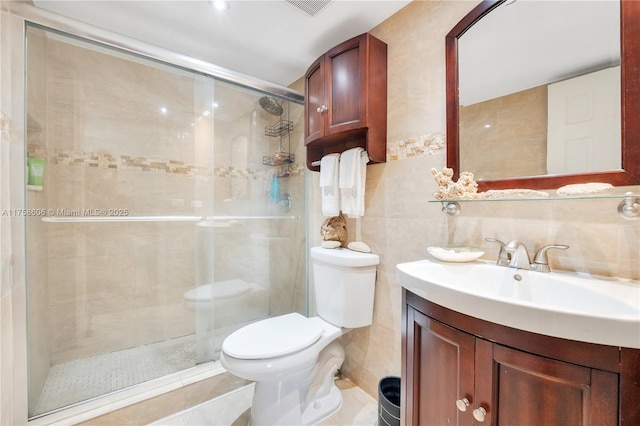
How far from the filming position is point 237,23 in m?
1.51

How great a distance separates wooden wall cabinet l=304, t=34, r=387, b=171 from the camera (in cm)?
138

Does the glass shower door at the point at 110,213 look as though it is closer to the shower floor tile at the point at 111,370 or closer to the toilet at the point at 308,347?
the shower floor tile at the point at 111,370

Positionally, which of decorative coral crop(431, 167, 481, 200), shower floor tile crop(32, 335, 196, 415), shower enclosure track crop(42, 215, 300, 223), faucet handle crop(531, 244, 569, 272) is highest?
decorative coral crop(431, 167, 481, 200)

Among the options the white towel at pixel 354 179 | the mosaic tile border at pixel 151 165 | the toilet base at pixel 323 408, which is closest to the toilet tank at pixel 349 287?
the white towel at pixel 354 179

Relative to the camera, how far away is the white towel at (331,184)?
1593mm

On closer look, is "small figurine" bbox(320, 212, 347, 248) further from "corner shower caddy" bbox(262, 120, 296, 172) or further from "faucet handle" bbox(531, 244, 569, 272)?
"faucet handle" bbox(531, 244, 569, 272)

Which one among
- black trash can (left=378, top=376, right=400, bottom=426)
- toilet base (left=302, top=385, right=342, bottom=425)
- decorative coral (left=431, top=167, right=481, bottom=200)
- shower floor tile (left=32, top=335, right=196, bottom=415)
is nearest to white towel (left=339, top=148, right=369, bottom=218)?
decorative coral (left=431, top=167, right=481, bottom=200)

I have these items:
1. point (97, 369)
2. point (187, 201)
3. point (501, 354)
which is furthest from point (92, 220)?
point (501, 354)

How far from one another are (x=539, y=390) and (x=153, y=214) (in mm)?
2280

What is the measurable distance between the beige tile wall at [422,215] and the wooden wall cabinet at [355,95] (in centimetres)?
6

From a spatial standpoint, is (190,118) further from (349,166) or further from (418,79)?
(418,79)

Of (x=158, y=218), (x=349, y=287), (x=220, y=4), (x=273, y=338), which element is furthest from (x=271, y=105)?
(x=273, y=338)

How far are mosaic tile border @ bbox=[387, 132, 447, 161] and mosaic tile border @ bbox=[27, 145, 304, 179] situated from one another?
0.88 m

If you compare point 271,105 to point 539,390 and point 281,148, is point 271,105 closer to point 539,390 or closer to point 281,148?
point 281,148
